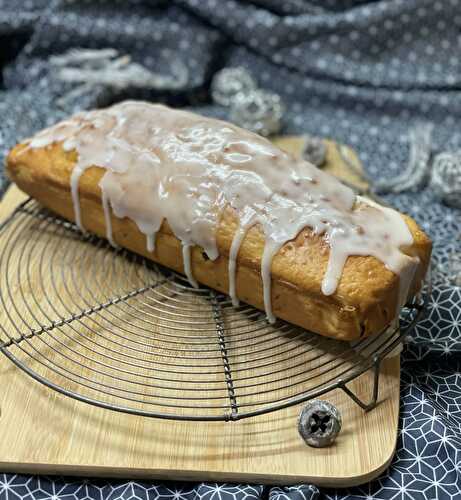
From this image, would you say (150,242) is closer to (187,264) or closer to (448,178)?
(187,264)

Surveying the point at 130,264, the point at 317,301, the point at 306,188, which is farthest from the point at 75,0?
the point at 317,301

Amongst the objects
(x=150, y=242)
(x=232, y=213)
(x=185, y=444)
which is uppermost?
(x=232, y=213)

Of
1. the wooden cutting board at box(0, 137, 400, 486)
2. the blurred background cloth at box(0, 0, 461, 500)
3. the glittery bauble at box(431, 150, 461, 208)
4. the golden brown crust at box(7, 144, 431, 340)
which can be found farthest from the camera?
the blurred background cloth at box(0, 0, 461, 500)

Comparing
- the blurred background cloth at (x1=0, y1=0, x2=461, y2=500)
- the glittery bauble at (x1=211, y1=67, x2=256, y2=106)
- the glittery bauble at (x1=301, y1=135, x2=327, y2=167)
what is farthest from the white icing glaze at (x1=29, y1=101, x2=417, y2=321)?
the glittery bauble at (x1=211, y1=67, x2=256, y2=106)

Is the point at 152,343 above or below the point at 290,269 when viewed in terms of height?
below

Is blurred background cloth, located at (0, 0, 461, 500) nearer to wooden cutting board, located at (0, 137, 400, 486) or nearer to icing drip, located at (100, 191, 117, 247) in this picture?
icing drip, located at (100, 191, 117, 247)

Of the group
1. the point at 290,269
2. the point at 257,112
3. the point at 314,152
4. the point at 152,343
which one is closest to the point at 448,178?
the point at 314,152
